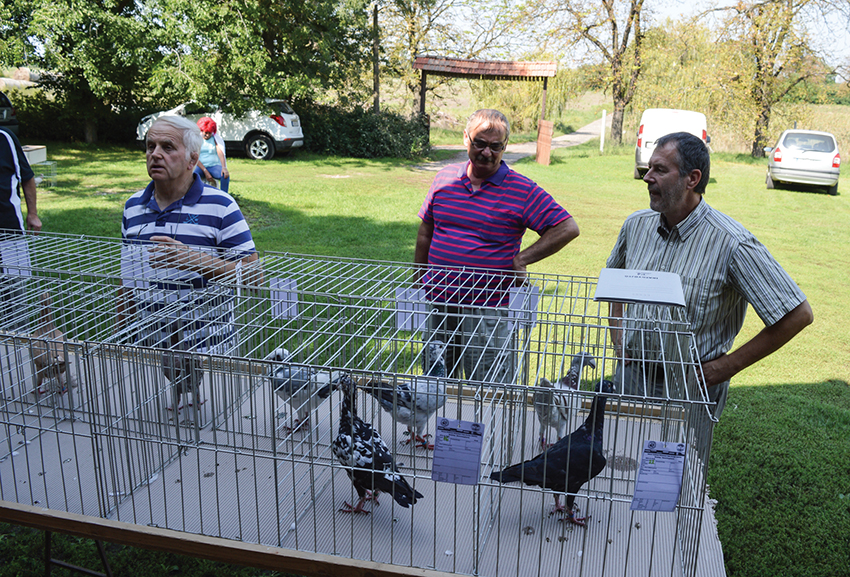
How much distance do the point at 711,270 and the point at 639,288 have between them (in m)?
0.56

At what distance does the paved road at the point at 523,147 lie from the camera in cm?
1855

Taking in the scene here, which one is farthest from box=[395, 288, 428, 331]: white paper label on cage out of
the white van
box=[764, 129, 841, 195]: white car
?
box=[764, 129, 841, 195]: white car

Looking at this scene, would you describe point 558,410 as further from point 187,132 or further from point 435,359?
point 187,132

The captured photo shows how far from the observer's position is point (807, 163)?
1459 centimetres

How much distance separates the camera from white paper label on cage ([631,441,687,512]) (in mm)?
1517

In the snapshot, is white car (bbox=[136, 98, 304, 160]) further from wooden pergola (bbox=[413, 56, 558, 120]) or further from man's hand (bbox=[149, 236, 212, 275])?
man's hand (bbox=[149, 236, 212, 275])

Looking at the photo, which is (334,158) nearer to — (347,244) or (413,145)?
(413,145)

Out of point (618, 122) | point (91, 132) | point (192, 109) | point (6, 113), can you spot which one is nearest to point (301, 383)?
point (6, 113)

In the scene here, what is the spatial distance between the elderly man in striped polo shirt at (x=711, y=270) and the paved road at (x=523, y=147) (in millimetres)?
13205

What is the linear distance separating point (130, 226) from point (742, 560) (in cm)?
342

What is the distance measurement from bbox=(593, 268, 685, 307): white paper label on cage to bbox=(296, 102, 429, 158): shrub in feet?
57.4

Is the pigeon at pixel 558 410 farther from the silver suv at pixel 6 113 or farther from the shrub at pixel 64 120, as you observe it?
the shrub at pixel 64 120

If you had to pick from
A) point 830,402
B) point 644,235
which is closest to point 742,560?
point 644,235

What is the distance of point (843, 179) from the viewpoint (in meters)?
17.2
